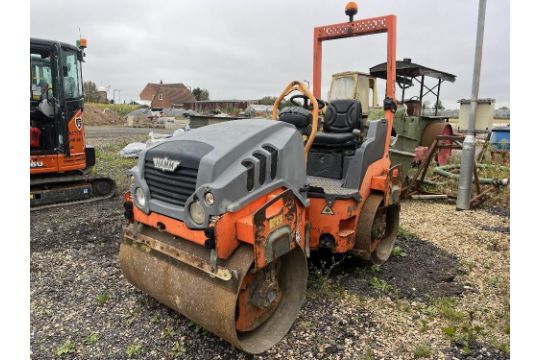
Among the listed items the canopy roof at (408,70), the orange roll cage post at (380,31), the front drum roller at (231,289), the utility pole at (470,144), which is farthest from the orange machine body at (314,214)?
the canopy roof at (408,70)

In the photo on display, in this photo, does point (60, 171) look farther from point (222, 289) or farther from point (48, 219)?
point (222, 289)

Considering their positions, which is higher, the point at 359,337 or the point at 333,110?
the point at 333,110

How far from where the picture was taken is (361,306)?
348 centimetres

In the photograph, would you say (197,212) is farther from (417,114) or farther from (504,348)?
(417,114)

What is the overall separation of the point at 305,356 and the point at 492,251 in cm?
329

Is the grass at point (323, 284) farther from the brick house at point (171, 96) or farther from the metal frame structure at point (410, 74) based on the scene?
the brick house at point (171, 96)

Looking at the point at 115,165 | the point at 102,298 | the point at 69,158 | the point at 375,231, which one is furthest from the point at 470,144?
the point at 115,165

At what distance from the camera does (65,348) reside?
2873 mm

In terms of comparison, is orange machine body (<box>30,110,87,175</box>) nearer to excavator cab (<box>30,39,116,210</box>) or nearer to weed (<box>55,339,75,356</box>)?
excavator cab (<box>30,39,116,210</box>)

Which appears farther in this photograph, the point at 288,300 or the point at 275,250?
the point at 288,300

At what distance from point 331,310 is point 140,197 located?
1.85 meters

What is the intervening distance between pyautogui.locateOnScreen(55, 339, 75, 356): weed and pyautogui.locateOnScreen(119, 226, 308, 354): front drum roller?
60 cm

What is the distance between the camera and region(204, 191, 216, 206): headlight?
2.55 m

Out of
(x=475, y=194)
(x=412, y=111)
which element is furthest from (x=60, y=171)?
(x=412, y=111)
